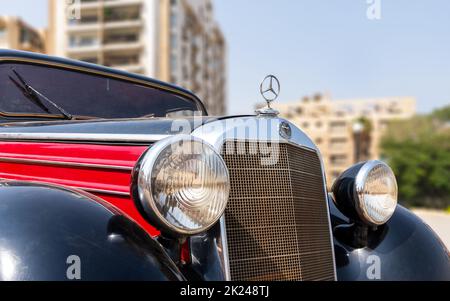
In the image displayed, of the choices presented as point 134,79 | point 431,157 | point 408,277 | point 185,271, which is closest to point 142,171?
point 185,271

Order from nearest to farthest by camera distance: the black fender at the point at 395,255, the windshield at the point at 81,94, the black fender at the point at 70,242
Result: the black fender at the point at 70,242 < the black fender at the point at 395,255 < the windshield at the point at 81,94

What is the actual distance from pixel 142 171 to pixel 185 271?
1.55 ft

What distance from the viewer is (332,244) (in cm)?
268

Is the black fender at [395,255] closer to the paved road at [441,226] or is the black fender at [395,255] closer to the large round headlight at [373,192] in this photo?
the large round headlight at [373,192]

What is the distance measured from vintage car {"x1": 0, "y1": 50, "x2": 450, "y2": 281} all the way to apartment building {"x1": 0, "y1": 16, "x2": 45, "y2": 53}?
145 ft

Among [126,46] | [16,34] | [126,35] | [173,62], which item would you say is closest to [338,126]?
[173,62]

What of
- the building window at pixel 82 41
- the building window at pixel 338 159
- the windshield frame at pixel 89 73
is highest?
the building window at pixel 82 41

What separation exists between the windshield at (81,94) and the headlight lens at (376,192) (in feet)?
4.74

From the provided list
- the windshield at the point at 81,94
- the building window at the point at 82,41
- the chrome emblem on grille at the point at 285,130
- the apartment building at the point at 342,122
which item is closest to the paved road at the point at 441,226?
the windshield at the point at 81,94

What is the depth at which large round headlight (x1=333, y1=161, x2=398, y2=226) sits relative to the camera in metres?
2.76

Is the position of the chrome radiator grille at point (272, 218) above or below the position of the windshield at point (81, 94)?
below

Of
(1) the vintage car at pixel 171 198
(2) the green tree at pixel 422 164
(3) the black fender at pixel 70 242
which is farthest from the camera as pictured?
(2) the green tree at pixel 422 164

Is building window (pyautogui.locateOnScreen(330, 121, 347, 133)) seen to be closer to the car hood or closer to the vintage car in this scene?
the vintage car

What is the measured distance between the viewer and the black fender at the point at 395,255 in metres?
2.75
